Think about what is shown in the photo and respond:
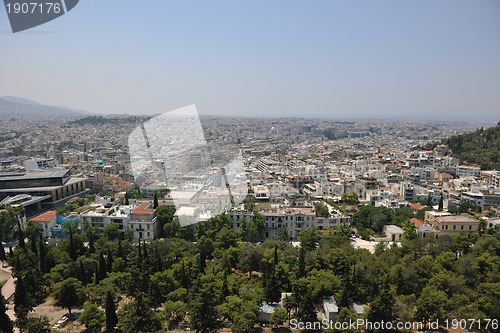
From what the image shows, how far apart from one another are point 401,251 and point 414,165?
43.1ft

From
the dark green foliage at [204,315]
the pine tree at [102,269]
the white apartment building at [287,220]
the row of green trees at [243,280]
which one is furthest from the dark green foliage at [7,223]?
the dark green foliage at [204,315]

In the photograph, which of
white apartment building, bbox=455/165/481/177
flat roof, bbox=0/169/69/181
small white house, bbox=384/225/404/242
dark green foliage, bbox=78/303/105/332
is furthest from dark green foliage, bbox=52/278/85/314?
white apartment building, bbox=455/165/481/177

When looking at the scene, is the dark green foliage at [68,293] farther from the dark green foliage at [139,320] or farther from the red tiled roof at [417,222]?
the red tiled roof at [417,222]

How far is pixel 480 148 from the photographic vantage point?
19766mm

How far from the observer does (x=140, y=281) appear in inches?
216

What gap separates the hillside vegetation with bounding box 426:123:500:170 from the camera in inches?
711

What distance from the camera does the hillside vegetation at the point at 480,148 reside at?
18062 mm

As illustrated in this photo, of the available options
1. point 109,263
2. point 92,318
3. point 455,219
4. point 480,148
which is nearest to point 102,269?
point 109,263

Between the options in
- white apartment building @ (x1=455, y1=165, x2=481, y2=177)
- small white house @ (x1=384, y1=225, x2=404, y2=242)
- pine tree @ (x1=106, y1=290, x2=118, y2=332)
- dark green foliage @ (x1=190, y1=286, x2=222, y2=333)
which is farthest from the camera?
white apartment building @ (x1=455, y1=165, x2=481, y2=177)

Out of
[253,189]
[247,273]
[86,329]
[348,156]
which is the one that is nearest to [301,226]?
[247,273]

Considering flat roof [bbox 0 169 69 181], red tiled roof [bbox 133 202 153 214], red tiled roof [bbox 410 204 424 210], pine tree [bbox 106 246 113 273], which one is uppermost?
flat roof [bbox 0 169 69 181]

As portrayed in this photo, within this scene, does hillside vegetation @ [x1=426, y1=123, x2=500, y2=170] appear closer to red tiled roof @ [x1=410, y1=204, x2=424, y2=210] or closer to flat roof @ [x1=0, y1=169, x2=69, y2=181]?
red tiled roof @ [x1=410, y1=204, x2=424, y2=210]

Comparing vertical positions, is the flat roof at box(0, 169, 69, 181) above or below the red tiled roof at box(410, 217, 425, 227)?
above

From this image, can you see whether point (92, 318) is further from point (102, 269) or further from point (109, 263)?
point (109, 263)
